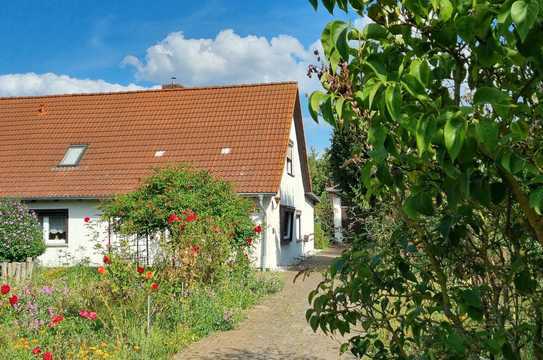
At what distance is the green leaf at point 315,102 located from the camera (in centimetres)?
166

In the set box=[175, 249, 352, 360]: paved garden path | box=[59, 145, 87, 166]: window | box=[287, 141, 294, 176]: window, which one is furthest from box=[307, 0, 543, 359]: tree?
box=[59, 145, 87, 166]: window

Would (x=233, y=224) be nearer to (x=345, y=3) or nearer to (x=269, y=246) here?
(x=269, y=246)

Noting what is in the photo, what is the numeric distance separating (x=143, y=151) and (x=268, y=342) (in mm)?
14376

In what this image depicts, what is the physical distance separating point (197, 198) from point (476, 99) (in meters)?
11.9

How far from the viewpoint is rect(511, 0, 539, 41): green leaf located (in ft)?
4.06

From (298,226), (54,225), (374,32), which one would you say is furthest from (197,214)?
(298,226)

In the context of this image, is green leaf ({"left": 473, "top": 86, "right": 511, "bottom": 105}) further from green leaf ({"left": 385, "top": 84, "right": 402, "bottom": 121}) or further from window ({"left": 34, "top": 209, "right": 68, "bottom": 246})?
window ({"left": 34, "top": 209, "right": 68, "bottom": 246})

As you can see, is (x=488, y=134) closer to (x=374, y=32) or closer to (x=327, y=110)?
(x=327, y=110)

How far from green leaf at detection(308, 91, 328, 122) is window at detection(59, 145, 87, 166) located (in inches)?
798

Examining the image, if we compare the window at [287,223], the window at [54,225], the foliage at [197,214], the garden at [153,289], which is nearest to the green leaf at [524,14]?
the garden at [153,289]

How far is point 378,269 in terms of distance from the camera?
2.54 meters

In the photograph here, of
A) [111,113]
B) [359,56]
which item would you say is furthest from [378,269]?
[111,113]

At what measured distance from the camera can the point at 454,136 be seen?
1.32 meters

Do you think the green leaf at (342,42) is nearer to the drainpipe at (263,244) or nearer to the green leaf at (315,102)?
the green leaf at (315,102)
